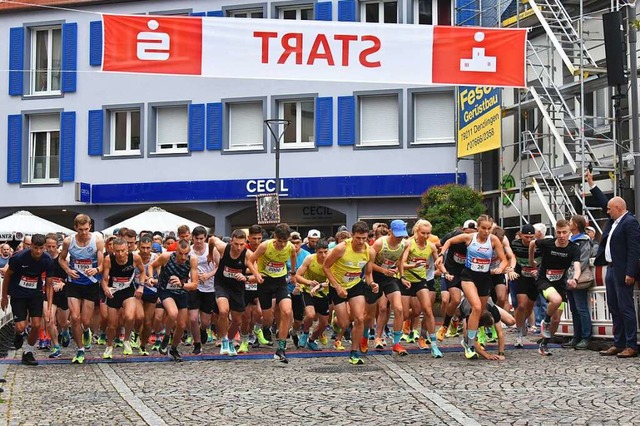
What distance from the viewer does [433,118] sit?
32.7m

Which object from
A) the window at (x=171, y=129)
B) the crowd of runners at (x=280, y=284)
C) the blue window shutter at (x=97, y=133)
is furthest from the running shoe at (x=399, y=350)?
the blue window shutter at (x=97, y=133)

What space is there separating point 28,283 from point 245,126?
68.3ft

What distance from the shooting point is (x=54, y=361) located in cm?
1444

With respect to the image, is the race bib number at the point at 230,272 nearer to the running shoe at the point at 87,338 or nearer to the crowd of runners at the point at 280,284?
the crowd of runners at the point at 280,284

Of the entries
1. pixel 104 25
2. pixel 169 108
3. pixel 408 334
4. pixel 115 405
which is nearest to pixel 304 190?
pixel 169 108

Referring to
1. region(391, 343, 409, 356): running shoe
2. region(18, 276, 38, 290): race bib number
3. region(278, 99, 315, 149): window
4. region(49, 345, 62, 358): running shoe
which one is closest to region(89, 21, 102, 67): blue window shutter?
region(278, 99, 315, 149): window

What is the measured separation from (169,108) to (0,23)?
7235mm

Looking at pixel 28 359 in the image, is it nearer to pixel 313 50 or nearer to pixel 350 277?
pixel 350 277

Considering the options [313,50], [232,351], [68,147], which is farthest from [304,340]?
[68,147]

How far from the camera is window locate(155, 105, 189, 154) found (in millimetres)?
35188

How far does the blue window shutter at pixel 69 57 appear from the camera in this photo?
36.0 m

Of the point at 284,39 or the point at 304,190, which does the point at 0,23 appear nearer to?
the point at 304,190

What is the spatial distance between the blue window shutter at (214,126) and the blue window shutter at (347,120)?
4.00 metres

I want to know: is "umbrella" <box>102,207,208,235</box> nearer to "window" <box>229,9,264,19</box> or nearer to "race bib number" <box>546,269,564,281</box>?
"window" <box>229,9,264,19</box>
